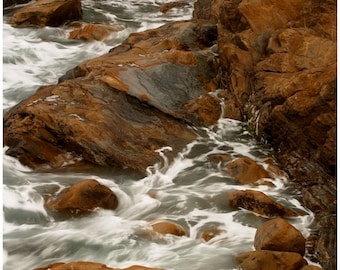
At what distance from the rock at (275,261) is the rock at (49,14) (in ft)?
28.0

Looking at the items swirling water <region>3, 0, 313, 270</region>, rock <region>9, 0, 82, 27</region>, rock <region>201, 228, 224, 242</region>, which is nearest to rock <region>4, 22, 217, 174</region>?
swirling water <region>3, 0, 313, 270</region>

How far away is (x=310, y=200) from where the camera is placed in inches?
253

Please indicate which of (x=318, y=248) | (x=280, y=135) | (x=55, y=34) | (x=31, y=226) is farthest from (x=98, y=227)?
(x=55, y=34)

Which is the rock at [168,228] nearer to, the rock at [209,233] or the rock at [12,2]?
the rock at [209,233]

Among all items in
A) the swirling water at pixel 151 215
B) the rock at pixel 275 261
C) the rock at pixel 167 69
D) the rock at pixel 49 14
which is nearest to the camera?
the rock at pixel 275 261

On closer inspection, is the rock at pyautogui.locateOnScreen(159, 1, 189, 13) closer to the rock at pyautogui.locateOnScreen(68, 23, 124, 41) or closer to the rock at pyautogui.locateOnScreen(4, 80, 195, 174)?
the rock at pyautogui.locateOnScreen(68, 23, 124, 41)

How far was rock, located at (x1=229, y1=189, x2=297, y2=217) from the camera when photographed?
611 centimetres

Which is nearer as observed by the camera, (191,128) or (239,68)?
(191,128)

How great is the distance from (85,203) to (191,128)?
7.49ft

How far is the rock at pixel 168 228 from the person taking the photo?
5.83 m

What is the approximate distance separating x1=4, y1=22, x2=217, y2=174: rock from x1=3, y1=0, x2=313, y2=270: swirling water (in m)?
0.22

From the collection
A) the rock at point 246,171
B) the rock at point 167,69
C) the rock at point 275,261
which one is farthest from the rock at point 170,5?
the rock at point 275,261

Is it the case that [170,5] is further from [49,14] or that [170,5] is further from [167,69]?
[167,69]

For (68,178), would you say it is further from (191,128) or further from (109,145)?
(191,128)
